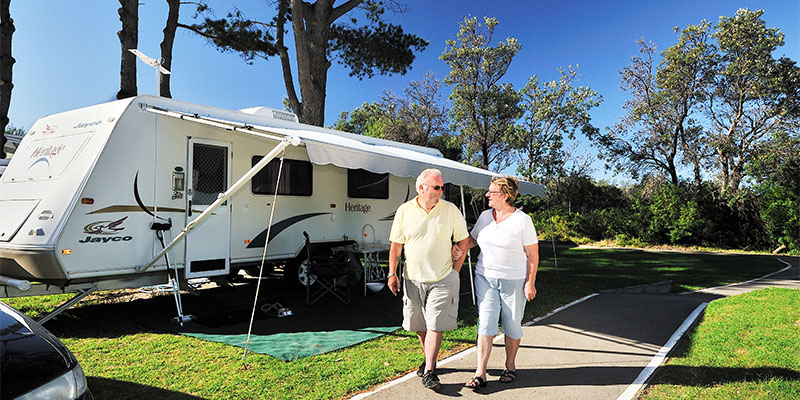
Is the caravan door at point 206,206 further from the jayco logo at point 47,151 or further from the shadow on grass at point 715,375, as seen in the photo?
the shadow on grass at point 715,375

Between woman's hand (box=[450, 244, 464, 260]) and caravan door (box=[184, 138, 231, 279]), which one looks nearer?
woman's hand (box=[450, 244, 464, 260])

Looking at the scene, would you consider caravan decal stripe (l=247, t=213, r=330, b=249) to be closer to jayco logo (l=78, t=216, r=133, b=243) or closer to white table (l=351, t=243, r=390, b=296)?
white table (l=351, t=243, r=390, b=296)

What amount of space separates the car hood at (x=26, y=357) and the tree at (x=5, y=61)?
996cm

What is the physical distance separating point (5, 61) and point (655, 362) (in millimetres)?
12284

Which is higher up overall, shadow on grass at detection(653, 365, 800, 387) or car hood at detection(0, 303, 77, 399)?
car hood at detection(0, 303, 77, 399)

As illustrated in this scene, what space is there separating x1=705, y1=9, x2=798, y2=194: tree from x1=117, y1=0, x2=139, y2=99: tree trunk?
18528 mm

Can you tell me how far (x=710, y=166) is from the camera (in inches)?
736

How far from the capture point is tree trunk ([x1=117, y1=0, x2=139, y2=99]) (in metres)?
10.4

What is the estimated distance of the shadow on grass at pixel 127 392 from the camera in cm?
332

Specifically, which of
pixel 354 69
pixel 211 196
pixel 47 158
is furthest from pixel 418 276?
pixel 354 69

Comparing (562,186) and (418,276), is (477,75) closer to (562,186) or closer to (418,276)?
(562,186)

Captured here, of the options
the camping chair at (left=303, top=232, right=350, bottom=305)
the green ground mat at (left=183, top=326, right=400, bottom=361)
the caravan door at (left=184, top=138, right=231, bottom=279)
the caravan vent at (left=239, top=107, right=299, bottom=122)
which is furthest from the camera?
the caravan vent at (left=239, top=107, right=299, bottom=122)

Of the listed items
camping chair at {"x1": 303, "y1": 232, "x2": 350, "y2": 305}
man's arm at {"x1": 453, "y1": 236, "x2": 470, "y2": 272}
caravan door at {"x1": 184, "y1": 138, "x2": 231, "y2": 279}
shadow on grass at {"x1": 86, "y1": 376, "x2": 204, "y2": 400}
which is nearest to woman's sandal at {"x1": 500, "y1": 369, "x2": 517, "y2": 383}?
man's arm at {"x1": 453, "y1": 236, "x2": 470, "y2": 272}

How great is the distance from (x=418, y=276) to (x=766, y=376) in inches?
106
